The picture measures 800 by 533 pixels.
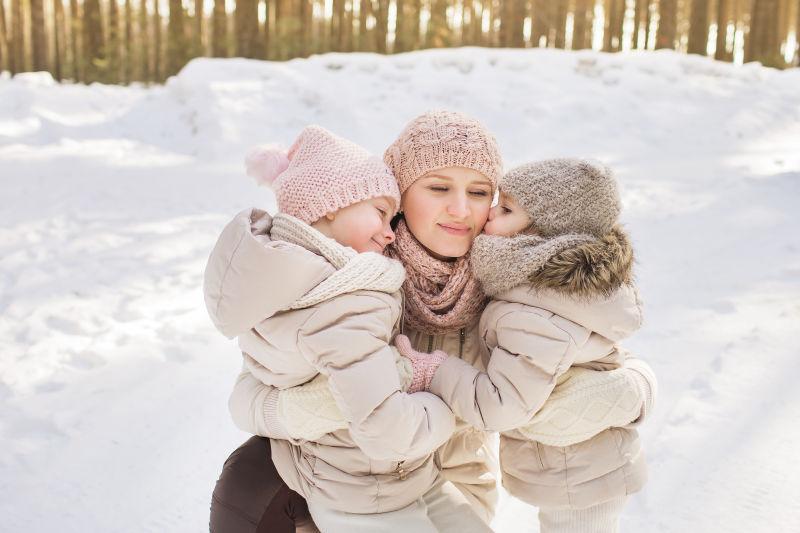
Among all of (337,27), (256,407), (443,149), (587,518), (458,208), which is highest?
(337,27)

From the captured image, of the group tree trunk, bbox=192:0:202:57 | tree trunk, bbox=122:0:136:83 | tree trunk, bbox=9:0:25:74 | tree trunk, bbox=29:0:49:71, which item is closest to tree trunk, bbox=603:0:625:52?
tree trunk, bbox=192:0:202:57

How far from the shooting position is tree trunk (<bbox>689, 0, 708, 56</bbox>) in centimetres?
867

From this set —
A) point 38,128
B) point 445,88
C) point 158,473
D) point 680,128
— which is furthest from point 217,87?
point 158,473

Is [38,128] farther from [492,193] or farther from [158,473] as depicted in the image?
[492,193]

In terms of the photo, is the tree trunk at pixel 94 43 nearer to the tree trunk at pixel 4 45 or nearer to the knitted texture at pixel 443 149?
the tree trunk at pixel 4 45

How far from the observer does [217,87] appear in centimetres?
683

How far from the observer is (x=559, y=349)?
1.70 m

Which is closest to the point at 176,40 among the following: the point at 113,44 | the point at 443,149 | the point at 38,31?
the point at 113,44

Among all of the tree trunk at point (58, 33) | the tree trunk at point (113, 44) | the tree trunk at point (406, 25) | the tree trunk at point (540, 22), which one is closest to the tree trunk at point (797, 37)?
the tree trunk at point (540, 22)

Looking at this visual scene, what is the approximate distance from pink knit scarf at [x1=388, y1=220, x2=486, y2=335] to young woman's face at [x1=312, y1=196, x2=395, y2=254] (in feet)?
0.36

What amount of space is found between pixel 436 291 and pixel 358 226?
10.9 inches

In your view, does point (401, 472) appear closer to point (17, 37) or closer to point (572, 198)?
point (572, 198)

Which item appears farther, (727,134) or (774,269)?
(727,134)

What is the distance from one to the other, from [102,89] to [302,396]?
690 cm
